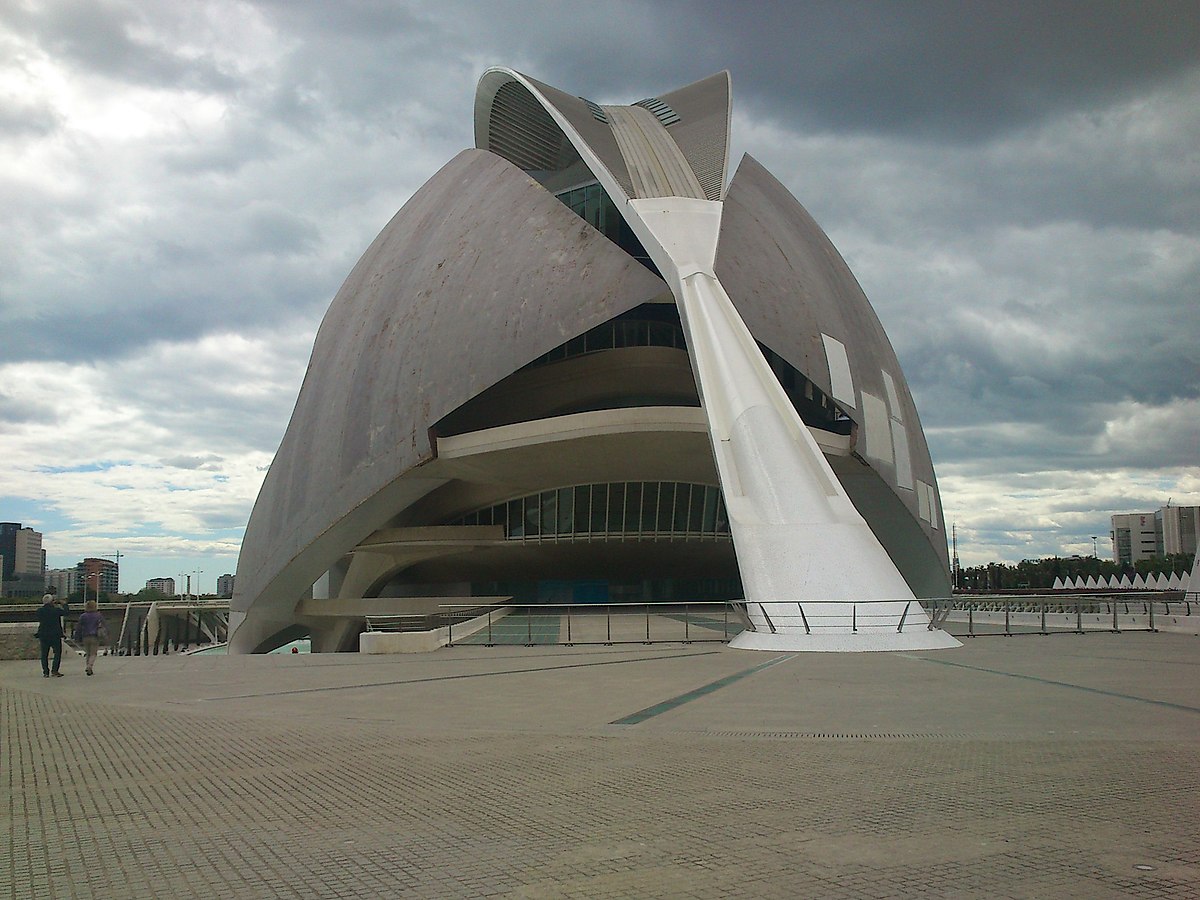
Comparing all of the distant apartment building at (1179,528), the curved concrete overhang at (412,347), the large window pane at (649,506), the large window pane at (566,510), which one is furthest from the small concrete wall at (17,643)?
the distant apartment building at (1179,528)

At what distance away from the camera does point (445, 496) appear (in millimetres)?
27984

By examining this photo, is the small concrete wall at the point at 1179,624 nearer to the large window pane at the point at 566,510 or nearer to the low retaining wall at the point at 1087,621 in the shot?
the low retaining wall at the point at 1087,621

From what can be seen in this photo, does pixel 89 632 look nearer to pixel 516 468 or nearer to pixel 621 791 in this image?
pixel 621 791

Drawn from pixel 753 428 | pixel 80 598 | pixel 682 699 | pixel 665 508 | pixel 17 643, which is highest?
pixel 753 428

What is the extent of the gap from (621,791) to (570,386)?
2178 cm

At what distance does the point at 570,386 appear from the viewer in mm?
26203

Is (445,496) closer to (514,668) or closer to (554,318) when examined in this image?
(554,318)

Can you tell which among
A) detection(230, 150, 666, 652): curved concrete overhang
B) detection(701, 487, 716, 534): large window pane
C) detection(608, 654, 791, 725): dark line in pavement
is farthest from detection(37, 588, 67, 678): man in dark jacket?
detection(701, 487, 716, 534): large window pane

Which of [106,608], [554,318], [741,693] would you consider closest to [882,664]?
[741,693]

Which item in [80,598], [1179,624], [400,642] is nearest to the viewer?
[400,642]

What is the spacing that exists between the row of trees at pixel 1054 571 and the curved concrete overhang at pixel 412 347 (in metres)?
64.7

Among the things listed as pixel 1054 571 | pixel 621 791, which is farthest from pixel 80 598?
pixel 621 791

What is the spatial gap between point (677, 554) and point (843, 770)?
2424 centimetres

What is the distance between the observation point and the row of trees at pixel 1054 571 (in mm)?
80812
